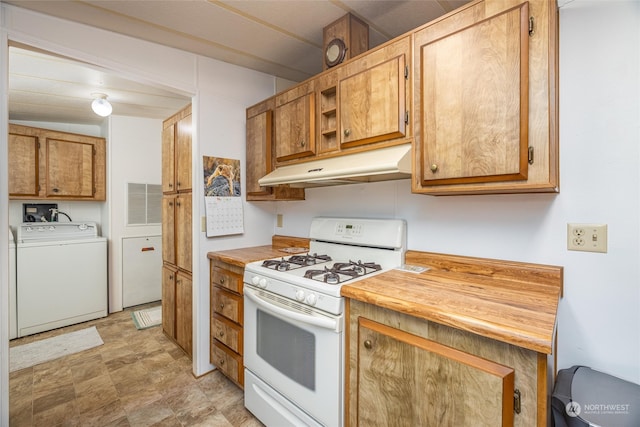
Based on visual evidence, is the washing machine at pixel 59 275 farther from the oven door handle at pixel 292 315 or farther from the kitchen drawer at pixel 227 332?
the oven door handle at pixel 292 315

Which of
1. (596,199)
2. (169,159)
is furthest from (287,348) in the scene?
(169,159)

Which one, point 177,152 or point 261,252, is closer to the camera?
point 261,252

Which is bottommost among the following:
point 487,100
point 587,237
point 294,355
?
point 294,355

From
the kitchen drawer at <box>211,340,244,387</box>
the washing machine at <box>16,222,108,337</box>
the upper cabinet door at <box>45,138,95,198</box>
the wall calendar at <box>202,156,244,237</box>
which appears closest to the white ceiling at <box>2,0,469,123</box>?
the upper cabinet door at <box>45,138,95,198</box>

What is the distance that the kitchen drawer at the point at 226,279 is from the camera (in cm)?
194

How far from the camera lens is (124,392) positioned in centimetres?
204

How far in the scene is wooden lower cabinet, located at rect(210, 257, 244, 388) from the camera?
1.94 meters

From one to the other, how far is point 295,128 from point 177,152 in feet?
4.08

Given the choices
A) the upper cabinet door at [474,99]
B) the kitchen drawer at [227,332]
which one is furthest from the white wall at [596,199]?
the kitchen drawer at [227,332]

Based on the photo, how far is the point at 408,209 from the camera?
5.73 ft

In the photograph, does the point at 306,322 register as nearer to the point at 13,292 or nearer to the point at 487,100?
the point at 487,100

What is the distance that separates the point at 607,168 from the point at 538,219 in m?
0.30

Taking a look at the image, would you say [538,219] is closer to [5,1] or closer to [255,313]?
[255,313]

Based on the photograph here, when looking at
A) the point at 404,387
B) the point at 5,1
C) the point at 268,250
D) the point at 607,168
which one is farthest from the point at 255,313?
the point at 5,1
